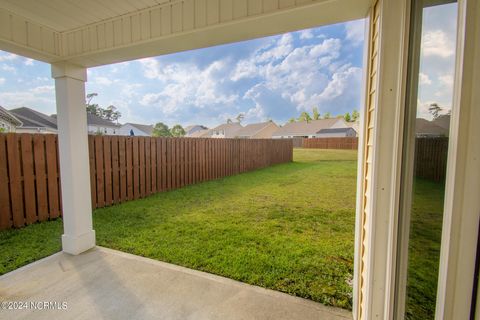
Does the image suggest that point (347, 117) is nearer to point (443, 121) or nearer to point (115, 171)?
point (115, 171)

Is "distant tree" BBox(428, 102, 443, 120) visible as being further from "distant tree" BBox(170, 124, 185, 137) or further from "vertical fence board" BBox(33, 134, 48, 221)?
"distant tree" BBox(170, 124, 185, 137)

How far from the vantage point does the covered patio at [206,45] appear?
0.68 metres

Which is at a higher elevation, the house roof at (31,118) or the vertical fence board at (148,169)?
the house roof at (31,118)

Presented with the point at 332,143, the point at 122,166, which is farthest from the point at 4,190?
the point at 332,143

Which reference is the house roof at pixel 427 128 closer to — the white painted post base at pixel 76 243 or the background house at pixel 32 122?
the white painted post base at pixel 76 243

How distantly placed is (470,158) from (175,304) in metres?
2.26

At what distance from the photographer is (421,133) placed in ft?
3.64

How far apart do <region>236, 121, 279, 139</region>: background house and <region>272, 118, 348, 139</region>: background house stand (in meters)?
1.66

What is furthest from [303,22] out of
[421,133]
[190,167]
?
[190,167]

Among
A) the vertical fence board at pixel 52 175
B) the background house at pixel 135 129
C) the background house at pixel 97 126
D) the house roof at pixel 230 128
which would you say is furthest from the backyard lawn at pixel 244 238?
the house roof at pixel 230 128

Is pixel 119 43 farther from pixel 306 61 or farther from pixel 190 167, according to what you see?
pixel 306 61

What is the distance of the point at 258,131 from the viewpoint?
135ft

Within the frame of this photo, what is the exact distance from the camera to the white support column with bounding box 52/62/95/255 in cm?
283

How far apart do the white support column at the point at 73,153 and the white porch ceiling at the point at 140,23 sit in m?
0.22
